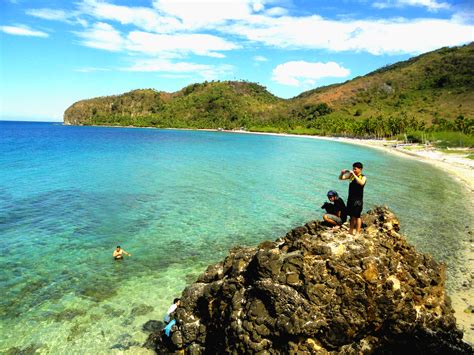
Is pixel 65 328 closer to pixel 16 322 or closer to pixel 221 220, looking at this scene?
pixel 16 322

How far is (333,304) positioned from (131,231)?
60.2 feet

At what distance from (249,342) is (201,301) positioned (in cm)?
311

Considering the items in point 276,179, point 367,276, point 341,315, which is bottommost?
point 276,179

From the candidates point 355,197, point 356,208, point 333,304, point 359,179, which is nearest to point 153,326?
point 333,304

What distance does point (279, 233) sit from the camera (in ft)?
83.0

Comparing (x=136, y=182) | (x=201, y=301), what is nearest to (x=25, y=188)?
(x=136, y=182)

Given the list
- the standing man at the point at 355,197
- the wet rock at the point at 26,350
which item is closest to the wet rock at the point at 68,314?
the wet rock at the point at 26,350

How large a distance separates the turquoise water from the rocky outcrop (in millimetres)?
4540

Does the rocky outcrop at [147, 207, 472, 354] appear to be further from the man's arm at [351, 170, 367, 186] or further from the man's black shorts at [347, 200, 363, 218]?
the man's arm at [351, 170, 367, 186]

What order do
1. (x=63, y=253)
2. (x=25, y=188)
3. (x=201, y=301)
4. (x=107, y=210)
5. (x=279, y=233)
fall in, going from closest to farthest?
1. (x=201, y=301)
2. (x=63, y=253)
3. (x=279, y=233)
4. (x=107, y=210)
5. (x=25, y=188)

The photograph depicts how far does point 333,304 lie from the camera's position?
10117 millimetres

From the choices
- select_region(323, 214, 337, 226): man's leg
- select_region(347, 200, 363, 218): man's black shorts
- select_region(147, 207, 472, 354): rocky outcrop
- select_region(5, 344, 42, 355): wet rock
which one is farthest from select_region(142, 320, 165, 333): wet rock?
select_region(347, 200, 363, 218): man's black shorts

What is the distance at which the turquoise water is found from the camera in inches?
561

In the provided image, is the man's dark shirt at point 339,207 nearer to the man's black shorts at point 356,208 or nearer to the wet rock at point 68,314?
the man's black shorts at point 356,208
